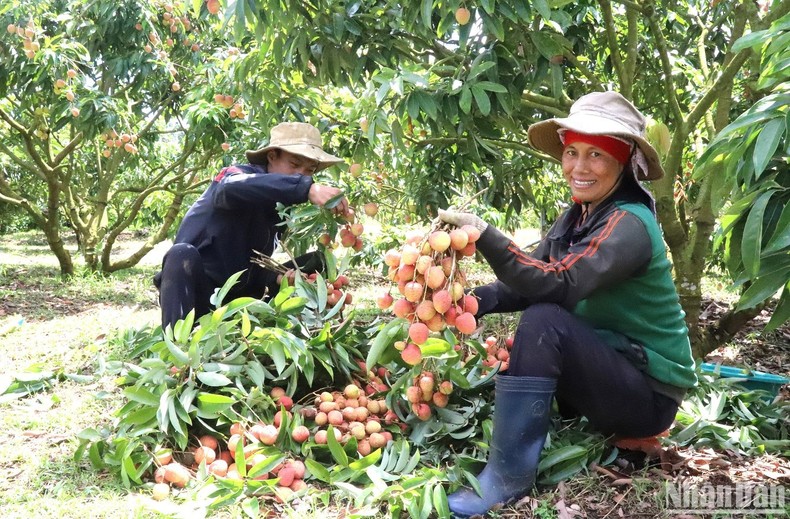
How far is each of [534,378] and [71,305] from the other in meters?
4.20

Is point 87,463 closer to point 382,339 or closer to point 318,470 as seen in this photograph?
point 318,470

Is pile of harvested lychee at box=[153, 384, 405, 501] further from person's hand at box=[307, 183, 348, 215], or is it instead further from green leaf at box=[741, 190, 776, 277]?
green leaf at box=[741, 190, 776, 277]

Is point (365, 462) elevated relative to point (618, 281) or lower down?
lower down

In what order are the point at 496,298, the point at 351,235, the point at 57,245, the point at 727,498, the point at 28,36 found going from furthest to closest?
the point at 57,245 → the point at 28,36 → the point at 351,235 → the point at 496,298 → the point at 727,498

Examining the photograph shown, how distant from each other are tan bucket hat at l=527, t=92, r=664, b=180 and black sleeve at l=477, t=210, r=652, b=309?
0.72 ft

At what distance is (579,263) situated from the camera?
5.29 ft

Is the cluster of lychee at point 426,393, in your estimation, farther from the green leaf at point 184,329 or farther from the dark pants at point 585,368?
the green leaf at point 184,329

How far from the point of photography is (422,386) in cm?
190

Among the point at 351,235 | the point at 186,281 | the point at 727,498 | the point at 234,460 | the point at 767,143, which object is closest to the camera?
the point at 767,143

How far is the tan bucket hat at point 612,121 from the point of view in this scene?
5.57ft

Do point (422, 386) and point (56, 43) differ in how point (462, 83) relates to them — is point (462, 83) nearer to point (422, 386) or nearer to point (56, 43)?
point (422, 386)

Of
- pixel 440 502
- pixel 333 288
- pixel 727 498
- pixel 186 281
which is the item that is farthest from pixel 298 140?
pixel 727 498

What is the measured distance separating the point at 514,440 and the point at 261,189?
1275 mm

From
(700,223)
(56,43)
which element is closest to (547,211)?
(700,223)
